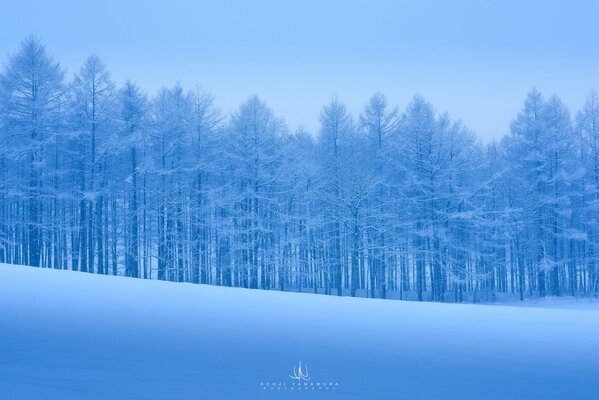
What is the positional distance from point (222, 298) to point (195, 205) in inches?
770

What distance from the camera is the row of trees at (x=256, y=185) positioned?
27.5m

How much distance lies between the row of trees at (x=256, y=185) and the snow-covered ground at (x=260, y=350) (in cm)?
1804

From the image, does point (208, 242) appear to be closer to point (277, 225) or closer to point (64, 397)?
point (277, 225)

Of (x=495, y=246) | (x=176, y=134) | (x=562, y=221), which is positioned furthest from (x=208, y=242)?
(x=562, y=221)

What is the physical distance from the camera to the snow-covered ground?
16.3 feet
